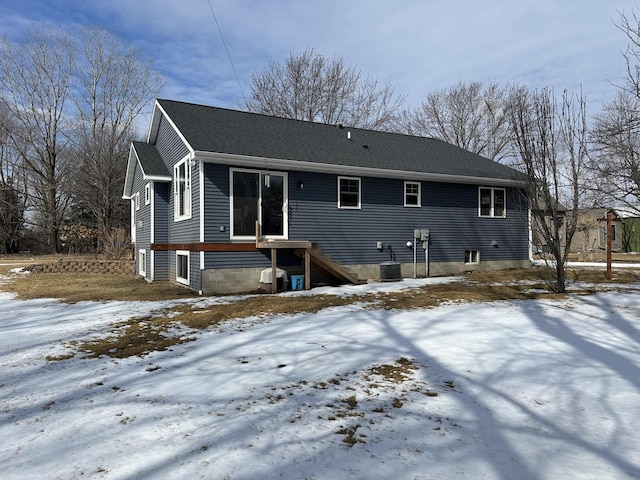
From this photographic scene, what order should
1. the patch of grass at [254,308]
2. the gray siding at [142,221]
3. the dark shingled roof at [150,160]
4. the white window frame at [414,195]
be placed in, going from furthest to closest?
the gray siding at [142,221], the white window frame at [414,195], the dark shingled roof at [150,160], the patch of grass at [254,308]

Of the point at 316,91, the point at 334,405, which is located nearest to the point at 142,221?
the point at 334,405

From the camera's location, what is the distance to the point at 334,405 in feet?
11.6

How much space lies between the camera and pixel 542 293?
9.65 metres

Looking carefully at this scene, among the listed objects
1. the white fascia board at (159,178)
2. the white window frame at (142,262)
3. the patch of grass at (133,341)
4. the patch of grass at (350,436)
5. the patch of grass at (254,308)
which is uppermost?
the white fascia board at (159,178)

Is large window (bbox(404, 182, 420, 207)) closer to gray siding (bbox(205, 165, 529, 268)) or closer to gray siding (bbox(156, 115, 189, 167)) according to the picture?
gray siding (bbox(205, 165, 529, 268))

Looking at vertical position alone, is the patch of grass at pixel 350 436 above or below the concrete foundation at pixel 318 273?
below

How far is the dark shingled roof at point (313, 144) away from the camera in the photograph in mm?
11328

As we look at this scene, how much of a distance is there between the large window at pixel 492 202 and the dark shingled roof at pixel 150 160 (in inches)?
454

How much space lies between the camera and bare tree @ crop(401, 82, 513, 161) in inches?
1230

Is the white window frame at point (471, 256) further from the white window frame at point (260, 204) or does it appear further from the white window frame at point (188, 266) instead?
the white window frame at point (188, 266)

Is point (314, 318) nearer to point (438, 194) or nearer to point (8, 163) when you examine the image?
point (438, 194)

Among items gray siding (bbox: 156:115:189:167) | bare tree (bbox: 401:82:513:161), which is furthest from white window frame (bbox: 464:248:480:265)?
bare tree (bbox: 401:82:513:161)

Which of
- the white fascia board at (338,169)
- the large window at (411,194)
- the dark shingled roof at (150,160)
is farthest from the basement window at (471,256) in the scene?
the dark shingled roof at (150,160)

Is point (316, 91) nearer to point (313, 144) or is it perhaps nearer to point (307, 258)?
point (313, 144)
